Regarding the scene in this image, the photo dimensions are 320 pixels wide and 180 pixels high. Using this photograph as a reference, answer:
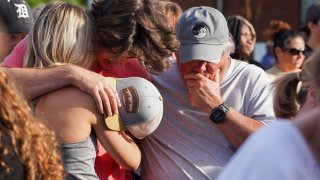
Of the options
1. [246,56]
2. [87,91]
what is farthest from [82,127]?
[246,56]

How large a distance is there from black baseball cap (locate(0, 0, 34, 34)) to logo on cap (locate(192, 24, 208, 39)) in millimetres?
1181

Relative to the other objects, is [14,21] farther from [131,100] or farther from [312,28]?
[312,28]

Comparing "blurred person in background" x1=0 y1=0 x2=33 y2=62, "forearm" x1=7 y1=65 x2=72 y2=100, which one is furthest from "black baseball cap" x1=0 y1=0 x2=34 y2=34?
"forearm" x1=7 y1=65 x2=72 y2=100

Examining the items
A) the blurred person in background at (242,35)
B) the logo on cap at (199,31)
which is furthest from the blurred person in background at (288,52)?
the logo on cap at (199,31)

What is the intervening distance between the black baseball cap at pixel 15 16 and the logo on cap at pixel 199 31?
1.18 meters

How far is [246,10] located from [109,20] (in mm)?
12168

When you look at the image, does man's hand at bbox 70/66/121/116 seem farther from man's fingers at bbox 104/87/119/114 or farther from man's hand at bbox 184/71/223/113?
man's hand at bbox 184/71/223/113

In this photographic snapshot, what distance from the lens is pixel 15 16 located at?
4.32 metres

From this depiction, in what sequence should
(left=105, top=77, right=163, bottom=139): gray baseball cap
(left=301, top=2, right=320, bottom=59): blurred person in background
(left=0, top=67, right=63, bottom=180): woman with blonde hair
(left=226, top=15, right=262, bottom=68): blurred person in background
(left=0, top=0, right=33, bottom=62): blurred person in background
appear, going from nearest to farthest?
(left=0, top=67, right=63, bottom=180): woman with blonde hair < (left=105, top=77, right=163, bottom=139): gray baseball cap < (left=0, top=0, right=33, bottom=62): blurred person in background < (left=226, top=15, right=262, bottom=68): blurred person in background < (left=301, top=2, right=320, bottom=59): blurred person in background

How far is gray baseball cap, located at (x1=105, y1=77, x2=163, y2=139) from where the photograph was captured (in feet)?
9.91

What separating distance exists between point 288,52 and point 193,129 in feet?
11.5

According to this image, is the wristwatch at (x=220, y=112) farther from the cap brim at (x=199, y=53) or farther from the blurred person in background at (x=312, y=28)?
the blurred person in background at (x=312, y=28)

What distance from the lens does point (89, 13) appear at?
3.24m

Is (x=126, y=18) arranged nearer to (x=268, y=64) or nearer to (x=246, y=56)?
(x=246, y=56)
